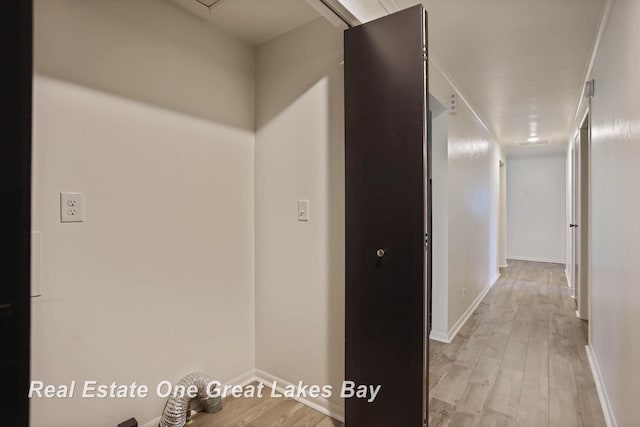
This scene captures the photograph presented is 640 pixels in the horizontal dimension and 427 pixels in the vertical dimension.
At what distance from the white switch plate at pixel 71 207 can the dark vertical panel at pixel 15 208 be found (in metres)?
0.81

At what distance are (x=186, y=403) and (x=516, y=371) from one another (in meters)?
2.34

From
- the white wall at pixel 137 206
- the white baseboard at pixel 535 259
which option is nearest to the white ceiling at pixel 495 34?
the white wall at pixel 137 206

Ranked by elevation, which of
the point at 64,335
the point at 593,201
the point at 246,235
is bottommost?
the point at 64,335

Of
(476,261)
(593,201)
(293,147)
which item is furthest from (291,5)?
(476,261)

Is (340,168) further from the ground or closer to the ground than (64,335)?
further from the ground

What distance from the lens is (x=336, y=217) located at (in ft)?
6.26

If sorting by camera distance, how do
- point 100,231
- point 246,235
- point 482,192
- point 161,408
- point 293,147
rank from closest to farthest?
1. point 100,231
2. point 161,408
3. point 293,147
4. point 246,235
5. point 482,192

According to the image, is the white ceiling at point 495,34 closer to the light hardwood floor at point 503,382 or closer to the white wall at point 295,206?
the white wall at point 295,206

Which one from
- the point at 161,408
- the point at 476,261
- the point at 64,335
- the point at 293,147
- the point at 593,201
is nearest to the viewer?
the point at 64,335

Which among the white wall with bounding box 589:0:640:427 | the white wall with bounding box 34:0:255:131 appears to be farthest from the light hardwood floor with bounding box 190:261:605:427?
the white wall with bounding box 34:0:255:131

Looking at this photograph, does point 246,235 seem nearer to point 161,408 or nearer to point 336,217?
point 336,217

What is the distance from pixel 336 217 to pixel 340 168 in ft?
0.95

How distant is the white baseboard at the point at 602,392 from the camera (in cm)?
180

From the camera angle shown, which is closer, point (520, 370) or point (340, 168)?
point (340, 168)
